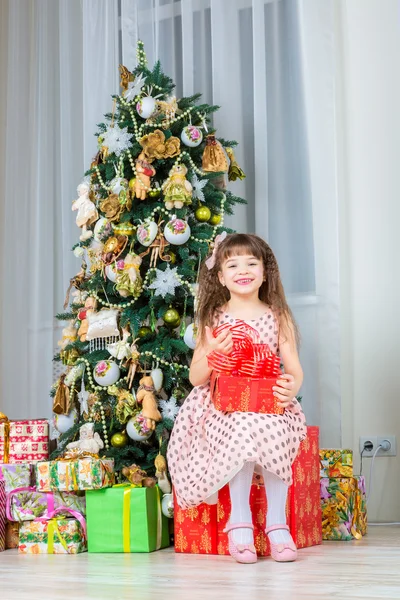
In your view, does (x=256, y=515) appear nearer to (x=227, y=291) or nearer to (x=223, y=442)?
(x=223, y=442)

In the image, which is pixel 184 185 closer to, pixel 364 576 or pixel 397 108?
pixel 397 108

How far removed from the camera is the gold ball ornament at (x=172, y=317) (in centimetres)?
267

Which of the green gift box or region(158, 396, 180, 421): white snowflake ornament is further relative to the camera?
region(158, 396, 180, 421): white snowflake ornament

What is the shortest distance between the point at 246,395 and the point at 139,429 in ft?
1.78

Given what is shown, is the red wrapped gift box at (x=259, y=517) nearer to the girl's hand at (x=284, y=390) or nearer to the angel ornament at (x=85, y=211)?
the girl's hand at (x=284, y=390)

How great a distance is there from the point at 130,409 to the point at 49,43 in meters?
1.75

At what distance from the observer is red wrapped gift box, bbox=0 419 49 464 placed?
9.04 feet

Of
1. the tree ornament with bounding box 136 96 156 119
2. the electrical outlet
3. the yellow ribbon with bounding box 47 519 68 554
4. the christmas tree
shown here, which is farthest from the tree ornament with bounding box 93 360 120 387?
the electrical outlet

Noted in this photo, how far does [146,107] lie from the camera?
2750 millimetres

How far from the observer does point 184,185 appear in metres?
2.68

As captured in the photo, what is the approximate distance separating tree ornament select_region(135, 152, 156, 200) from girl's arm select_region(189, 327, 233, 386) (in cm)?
62

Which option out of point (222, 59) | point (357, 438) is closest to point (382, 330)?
point (357, 438)


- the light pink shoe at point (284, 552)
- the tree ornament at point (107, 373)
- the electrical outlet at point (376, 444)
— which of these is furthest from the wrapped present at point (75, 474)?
the electrical outlet at point (376, 444)

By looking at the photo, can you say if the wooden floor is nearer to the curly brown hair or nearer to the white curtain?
the curly brown hair
